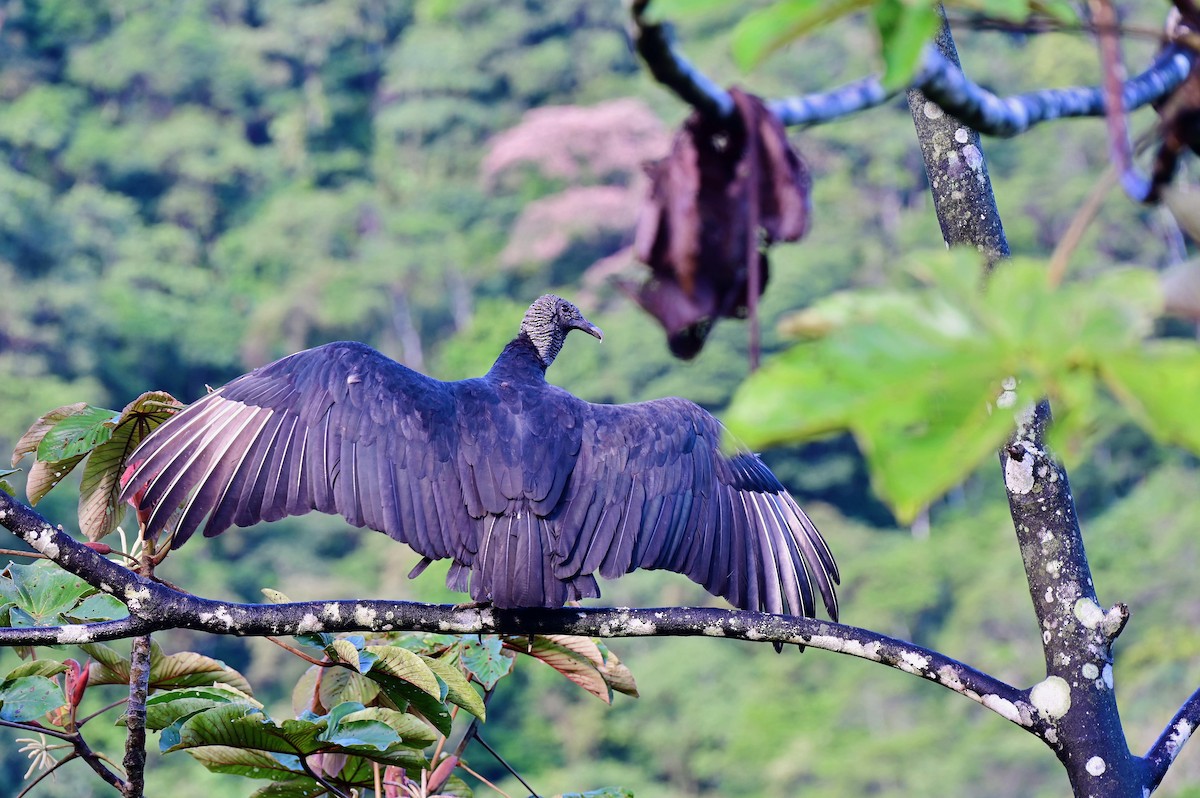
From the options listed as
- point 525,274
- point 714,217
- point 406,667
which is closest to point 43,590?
point 406,667

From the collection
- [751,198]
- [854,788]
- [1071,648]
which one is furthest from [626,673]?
[854,788]

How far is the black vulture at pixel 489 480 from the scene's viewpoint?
2.14 meters

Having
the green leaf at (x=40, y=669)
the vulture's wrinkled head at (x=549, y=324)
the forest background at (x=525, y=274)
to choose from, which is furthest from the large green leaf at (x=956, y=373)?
the forest background at (x=525, y=274)

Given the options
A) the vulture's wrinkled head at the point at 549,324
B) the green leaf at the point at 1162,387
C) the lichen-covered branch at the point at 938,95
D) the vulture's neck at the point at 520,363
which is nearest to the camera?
the green leaf at the point at 1162,387

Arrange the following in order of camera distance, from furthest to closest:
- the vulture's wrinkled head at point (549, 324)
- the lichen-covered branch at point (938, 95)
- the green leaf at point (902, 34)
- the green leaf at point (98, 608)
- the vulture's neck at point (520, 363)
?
the vulture's wrinkled head at point (549, 324), the vulture's neck at point (520, 363), the green leaf at point (98, 608), the lichen-covered branch at point (938, 95), the green leaf at point (902, 34)

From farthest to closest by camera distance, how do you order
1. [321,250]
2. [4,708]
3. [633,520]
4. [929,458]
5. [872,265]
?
1. [321,250]
2. [872,265]
3. [633,520]
4. [4,708]
5. [929,458]

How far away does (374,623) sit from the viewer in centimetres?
179

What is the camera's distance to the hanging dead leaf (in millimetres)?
970

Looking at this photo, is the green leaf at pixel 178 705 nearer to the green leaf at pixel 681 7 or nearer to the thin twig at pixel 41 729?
the thin twig at pixel 41 729

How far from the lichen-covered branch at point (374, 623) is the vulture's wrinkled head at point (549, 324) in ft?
4.05

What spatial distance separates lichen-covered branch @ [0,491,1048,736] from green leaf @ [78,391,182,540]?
0.25 meters

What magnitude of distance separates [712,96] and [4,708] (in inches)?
48.9

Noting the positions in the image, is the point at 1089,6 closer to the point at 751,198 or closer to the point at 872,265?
the point at 751,198

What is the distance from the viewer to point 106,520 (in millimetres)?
1989
